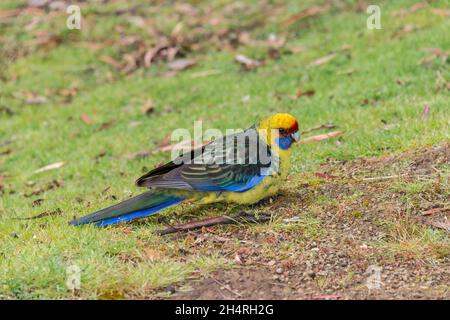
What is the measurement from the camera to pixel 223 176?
18.5 feet

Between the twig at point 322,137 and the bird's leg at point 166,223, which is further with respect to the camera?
the twig at point 322,137

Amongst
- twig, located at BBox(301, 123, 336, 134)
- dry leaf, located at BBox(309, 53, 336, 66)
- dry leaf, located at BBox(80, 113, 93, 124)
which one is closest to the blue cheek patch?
twig, located at BBox(301, 123, 336, 134)

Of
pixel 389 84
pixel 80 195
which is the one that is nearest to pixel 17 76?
pixel 80 195

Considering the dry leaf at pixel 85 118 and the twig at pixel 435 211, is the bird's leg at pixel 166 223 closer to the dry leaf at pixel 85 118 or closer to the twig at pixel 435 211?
the twig at pixel 435 211

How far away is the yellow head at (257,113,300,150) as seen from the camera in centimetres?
576

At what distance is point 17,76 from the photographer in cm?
1220

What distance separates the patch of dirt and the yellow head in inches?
20.4

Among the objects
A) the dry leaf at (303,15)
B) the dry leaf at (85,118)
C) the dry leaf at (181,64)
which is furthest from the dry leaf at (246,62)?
the dry leaf at (85,118)

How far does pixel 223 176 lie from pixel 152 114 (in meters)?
4.46

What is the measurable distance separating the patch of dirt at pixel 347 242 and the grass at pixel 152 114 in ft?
0.31

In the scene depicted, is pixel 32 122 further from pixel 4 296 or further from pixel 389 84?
pixel 4 296

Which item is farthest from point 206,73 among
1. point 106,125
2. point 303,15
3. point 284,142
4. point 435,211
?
point 435,211

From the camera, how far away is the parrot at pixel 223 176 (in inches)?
219

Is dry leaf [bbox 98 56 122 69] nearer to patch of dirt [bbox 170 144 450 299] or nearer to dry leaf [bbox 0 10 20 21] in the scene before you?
dry leaf [bbox 0 10 20 21]
